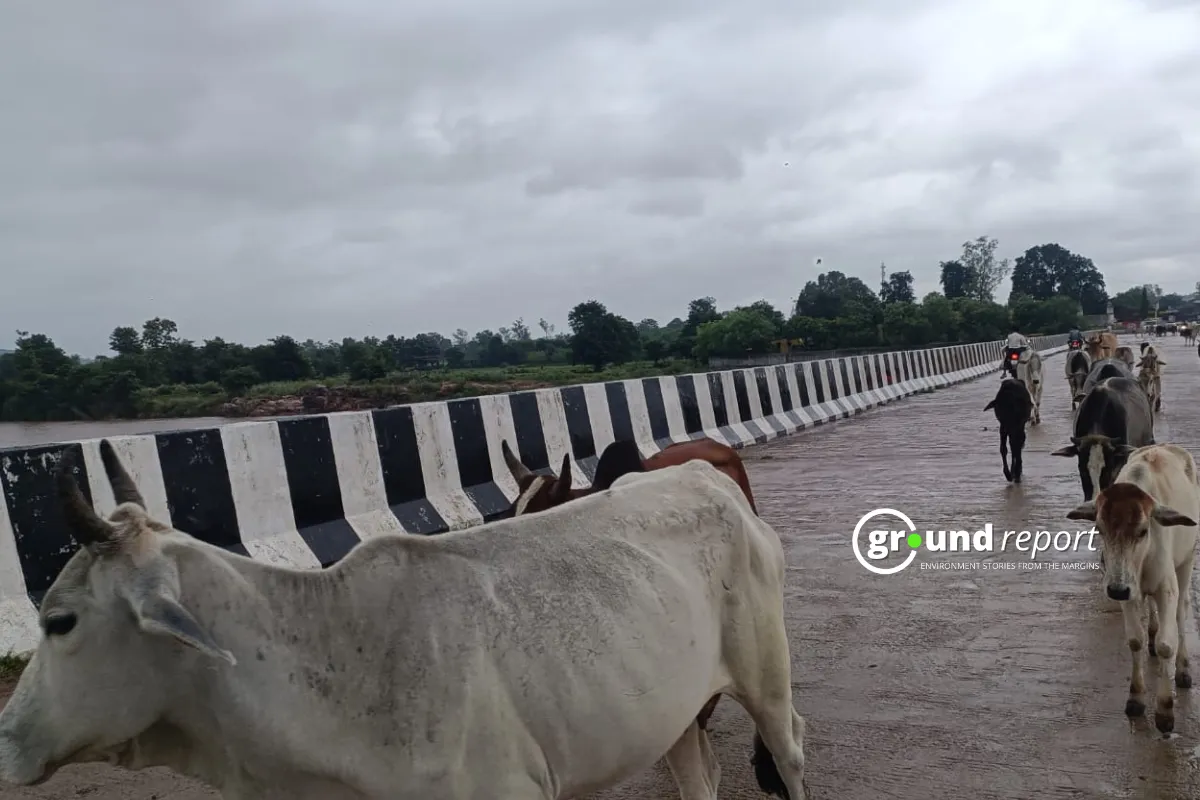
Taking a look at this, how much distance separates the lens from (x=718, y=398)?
1392 cm

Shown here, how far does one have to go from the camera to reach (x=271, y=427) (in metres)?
6.18

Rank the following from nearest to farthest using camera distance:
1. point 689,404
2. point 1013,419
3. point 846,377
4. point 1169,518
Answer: point 1169,518
point 1013,419
point 689,404
point 846,377

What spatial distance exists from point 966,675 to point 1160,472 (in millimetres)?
1635

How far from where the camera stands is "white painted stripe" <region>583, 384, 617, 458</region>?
10.1 meters

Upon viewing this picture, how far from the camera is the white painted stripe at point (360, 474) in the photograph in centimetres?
670

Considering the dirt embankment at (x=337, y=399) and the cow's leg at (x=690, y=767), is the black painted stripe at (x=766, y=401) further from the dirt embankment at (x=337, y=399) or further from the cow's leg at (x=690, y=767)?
the cow's leg at (x=690, y=767)

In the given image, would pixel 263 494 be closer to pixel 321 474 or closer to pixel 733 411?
pixel 321 474

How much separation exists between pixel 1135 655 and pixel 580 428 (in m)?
6.11

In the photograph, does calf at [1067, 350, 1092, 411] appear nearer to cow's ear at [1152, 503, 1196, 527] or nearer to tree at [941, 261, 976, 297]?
cow's ear at [1152, 503, 1196, 527]

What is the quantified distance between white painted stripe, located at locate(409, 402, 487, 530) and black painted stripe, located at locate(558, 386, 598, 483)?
202cm

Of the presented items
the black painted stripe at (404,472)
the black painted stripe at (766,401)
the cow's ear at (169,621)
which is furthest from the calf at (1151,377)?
the cow's ear at (169,621)

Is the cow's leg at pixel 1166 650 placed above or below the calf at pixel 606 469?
below

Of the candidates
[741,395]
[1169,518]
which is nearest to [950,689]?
[1169,518]

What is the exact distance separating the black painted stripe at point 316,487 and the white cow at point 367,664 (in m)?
3.59
